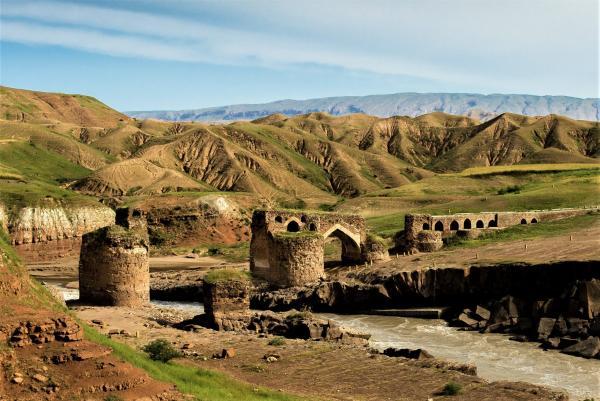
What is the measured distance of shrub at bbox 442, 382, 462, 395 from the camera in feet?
80.4

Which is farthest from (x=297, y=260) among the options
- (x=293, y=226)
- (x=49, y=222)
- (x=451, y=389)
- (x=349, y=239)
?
(x=49, y=222)

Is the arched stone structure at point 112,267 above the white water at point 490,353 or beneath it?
above

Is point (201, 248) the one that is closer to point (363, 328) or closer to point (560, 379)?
point (363, 328)

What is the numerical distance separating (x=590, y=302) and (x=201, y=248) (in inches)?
2049

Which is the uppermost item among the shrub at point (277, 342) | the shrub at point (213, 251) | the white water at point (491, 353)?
the shrub at point (213, 251)

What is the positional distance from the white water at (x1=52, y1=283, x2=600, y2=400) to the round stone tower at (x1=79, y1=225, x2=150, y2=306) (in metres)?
11.1

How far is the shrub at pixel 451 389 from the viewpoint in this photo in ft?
80.4

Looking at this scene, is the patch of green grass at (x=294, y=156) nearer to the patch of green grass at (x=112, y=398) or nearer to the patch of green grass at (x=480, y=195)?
the patch of green grass at (x=480, y=195)

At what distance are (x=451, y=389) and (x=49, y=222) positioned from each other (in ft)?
217

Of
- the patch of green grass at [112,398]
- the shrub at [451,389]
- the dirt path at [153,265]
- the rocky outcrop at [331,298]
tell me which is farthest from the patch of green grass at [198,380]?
the dirt path at [153,265]

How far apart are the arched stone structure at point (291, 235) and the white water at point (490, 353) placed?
688 centimetres

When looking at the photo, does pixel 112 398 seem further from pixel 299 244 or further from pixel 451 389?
pixel 299 244

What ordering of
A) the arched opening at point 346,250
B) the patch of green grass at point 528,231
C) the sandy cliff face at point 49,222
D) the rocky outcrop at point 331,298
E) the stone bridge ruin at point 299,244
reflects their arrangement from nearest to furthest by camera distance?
the rocky outcrop at point 331,298, the stone bridge ruin at point 299,244, the patch of green grass at point 528,231, the arched opening at point 346,250, the sandy cliff face at point 49,222

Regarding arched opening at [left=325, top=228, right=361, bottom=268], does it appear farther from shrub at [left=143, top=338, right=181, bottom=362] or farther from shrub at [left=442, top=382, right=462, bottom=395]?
shrub at [left=442, top=382, right=462, bottom=395]
